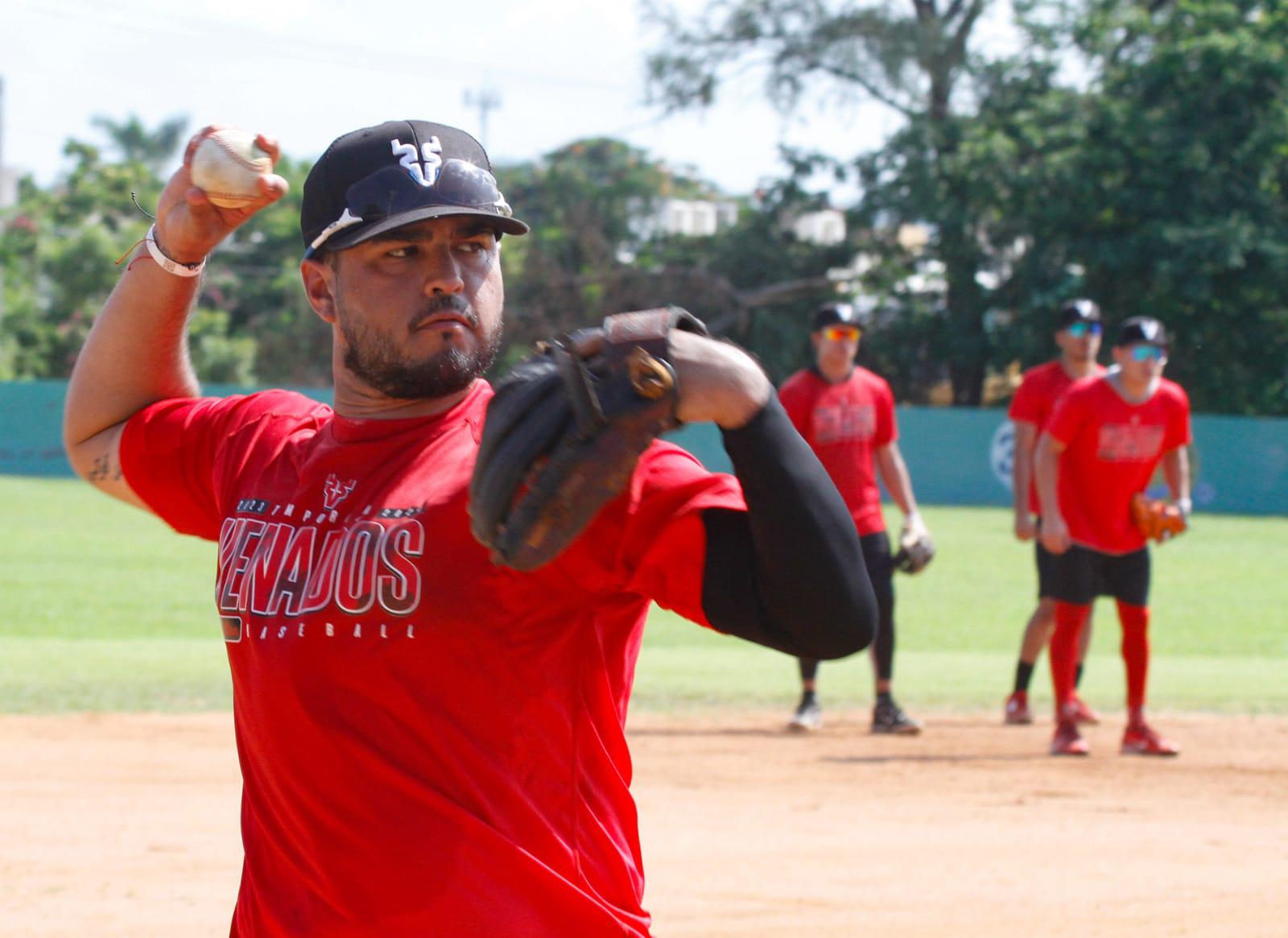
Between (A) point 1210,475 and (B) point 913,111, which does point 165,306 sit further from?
(B) point 913,111

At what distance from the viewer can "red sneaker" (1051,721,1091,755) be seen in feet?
27.1

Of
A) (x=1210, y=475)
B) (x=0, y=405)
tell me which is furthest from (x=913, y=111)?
(x=0, y=405)

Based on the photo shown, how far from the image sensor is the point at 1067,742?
827cm

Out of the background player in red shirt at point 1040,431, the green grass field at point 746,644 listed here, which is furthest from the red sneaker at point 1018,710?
the green grass field at point 746,644

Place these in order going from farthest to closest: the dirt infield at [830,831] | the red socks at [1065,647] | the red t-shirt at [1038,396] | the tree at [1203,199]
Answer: the tree at [1203,199]
the red t-shirt at [1038,396]
the red socks at [1065,647]
the dirt infield at [830,831]

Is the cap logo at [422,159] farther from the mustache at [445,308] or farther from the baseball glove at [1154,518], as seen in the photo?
the baseball glove at [1154,518]

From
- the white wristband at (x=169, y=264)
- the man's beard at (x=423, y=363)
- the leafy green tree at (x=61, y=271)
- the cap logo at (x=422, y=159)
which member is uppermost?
the leafy green tree at (x=61, y=271)

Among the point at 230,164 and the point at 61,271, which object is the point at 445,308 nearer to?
the point at 230,164

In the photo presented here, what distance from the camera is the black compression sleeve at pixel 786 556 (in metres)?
1.93

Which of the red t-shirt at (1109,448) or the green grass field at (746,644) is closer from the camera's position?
the red t-shirt at (1109,448)

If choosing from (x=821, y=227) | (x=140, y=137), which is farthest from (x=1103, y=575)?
(x=140, y=137)

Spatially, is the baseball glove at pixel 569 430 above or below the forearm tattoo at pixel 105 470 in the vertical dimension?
above

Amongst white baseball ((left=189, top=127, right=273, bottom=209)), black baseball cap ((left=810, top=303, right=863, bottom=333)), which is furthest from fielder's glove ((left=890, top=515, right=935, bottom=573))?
white baseball ((left=189, top=127, right=273, bottom=209))

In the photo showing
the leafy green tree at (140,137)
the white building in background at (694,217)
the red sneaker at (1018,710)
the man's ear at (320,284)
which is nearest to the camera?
the man's ear at (320,284)
